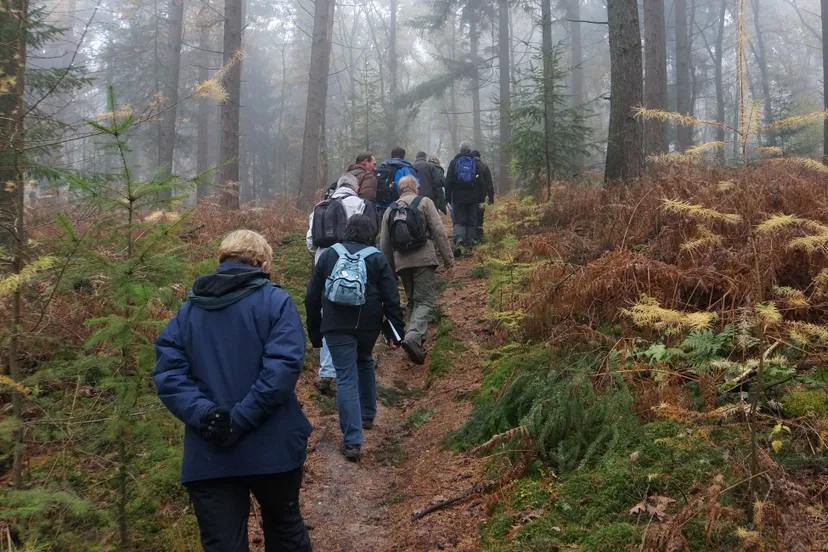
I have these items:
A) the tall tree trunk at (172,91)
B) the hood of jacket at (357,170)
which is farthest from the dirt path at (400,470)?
the tall tree trunk at (172,91)

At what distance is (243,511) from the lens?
10.7 ft

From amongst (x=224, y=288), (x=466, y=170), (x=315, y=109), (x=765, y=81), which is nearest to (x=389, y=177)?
(x=466, y=170)

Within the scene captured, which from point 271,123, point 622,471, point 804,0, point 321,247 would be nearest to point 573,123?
point 321,247

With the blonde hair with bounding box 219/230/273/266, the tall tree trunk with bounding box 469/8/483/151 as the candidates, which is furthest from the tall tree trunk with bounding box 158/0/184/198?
the blonde hair with bounding box 219/230/273/266

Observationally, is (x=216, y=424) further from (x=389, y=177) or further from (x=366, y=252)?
(x=389, y=177)

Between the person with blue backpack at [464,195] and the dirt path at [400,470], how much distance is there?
184 inches

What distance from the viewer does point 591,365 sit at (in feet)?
16.4

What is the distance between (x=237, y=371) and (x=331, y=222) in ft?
14.1

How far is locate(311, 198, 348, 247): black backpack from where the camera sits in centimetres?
735

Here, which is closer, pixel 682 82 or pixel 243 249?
pixel 243 249

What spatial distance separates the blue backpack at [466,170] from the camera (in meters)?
12.3

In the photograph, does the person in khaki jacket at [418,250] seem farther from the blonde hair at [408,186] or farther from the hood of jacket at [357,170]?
the hood of jacket at [357,170]

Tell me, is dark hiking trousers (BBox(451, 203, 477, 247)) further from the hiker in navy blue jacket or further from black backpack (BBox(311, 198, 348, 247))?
the hiker in navy blue jacket

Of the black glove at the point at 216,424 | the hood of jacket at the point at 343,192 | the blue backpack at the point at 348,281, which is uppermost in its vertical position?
the hood of jacket at the point at 343,192
